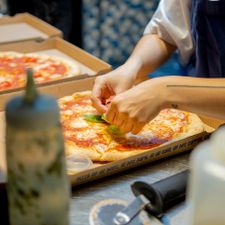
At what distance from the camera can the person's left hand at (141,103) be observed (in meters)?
1.24

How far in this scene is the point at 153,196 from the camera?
96 centimetres

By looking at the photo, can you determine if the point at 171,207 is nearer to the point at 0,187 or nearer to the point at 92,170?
the point at 92,170

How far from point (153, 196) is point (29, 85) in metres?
0.47

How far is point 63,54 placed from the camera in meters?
2.00

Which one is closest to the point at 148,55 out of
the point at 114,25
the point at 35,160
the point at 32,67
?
the point at 32,67

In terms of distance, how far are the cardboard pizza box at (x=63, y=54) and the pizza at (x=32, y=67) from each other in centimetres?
4

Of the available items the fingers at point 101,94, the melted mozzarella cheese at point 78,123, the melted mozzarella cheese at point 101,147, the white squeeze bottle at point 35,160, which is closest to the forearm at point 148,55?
the fingers at point 101,94

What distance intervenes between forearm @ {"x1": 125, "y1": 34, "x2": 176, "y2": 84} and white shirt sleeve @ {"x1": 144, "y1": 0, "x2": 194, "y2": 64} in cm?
4

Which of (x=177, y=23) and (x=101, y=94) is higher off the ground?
(x=177, y=23)

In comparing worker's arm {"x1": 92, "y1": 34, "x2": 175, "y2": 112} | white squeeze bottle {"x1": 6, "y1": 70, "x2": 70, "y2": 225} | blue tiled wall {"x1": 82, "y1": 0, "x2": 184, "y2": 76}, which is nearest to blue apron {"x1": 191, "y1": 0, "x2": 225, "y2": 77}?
worker's arm {"x1": 92, "y1": 34, "x2": 175, "y2": 112}

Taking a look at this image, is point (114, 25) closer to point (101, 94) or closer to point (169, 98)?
point (101, 94)

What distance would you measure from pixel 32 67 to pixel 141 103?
758 millimetres

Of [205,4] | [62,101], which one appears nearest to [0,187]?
[62,101]

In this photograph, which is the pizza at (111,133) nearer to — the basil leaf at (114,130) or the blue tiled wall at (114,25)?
the basil leaf at (114,130)
